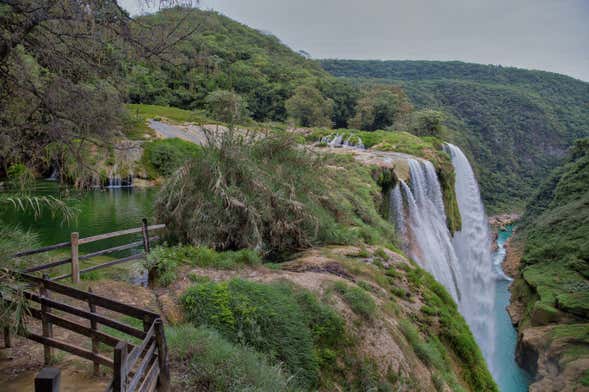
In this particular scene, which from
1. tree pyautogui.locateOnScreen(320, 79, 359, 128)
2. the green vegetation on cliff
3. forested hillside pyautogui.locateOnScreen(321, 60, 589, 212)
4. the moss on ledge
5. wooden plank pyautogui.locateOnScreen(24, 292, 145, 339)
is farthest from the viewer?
forested hillside pyautogui.locateOnScreen(321, 60, 589, 212)

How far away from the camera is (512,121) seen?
3091 inches

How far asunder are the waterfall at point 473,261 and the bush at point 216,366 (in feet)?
37.2

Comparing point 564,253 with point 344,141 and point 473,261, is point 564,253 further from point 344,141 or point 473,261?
point 344,141

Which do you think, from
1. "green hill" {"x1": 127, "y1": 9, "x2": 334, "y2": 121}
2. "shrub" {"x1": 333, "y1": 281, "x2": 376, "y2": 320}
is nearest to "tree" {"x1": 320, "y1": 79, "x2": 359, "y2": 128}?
"green hill" {"x1": 127, "y1": 9, "x2": 334, "y2": 121}

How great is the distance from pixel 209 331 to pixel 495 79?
117620 millimetres

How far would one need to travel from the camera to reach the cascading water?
44.5 feet

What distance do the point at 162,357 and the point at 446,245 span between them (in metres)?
14.0

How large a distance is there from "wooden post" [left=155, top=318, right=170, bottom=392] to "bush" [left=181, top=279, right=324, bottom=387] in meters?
1.64

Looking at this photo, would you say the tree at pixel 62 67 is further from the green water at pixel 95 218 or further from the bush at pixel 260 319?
the green water at pixel 95 218

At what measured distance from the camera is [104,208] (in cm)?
1981

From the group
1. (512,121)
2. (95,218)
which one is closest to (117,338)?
(95,218)

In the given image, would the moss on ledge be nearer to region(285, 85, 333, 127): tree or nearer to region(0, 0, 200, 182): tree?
region(0, 0, 200, 182): tree

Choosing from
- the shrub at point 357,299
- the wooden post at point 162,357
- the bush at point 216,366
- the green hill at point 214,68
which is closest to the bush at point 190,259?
the shrub at point 357,299

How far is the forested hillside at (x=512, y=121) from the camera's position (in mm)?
65250
